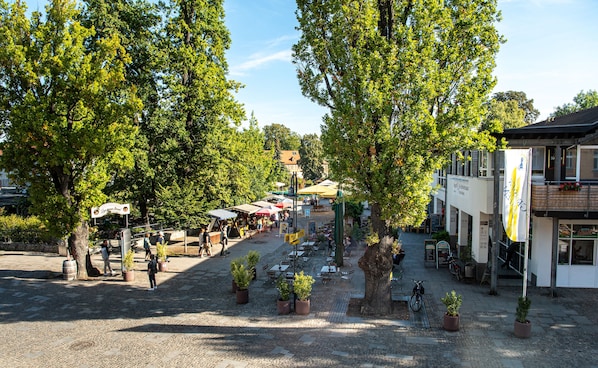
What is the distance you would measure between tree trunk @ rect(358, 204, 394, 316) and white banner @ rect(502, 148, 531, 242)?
3.59 m

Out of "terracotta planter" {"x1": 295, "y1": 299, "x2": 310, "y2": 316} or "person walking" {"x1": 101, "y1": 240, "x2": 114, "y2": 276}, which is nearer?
"terracotta planter" {"x1": 295, "y1": 299, "x2": 310, "y2": 316}

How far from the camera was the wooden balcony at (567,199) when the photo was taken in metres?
14.2

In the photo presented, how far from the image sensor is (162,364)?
32.5 ft

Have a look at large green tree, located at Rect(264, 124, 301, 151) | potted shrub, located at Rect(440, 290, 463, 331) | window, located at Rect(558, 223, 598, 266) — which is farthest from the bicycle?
large green tree, located at Rect(264, 124, 301, 151)

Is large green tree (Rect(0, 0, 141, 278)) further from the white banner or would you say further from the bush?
the white banner

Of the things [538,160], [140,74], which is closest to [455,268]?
[538,160]

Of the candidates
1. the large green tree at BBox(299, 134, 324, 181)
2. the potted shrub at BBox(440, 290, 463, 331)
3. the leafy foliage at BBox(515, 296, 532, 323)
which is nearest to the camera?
the leafy foliage at BBox(515, 296, 532, 323)

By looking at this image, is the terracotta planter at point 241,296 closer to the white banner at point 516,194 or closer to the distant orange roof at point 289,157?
the white banner at point 516,194

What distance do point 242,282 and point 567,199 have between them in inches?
448

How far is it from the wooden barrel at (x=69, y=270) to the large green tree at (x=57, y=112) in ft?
4.47

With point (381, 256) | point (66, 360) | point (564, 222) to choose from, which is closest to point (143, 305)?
point (66, 360)

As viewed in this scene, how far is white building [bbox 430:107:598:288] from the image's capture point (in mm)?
14320

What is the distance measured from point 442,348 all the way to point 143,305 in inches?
390

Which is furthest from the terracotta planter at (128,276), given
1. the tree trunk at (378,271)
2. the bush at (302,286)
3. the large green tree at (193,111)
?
the tree trunk at (378,271)
